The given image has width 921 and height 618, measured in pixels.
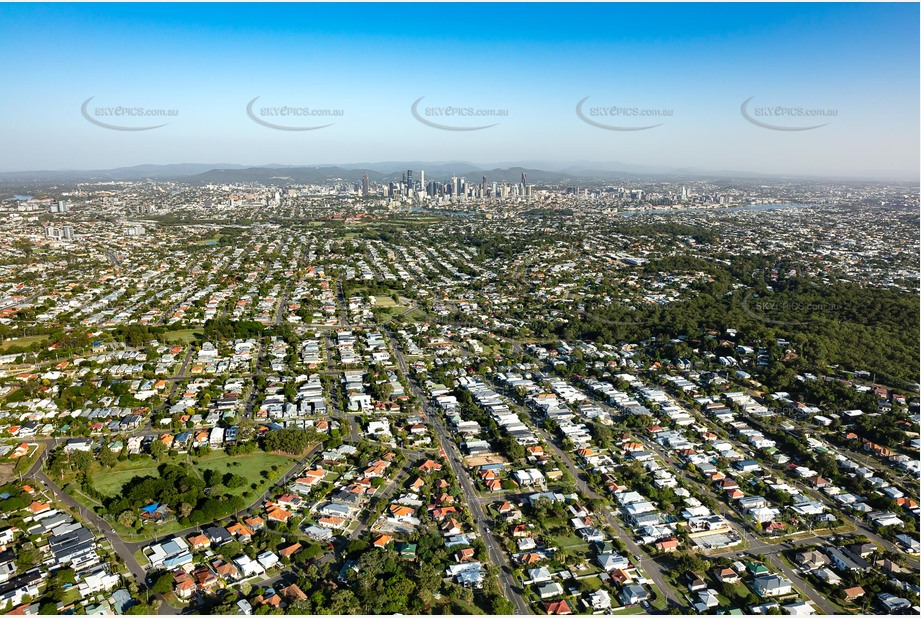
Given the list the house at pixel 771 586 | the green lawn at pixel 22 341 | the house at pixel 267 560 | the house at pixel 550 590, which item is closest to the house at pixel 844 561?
the house at pixel 771 586

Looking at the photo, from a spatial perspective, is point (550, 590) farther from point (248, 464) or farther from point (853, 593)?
point (248, 464)

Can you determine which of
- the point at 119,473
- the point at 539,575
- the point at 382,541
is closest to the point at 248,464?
the point at 119,473

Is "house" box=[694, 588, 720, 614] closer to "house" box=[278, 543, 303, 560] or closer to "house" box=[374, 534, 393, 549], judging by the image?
"house" box=[374, 534, 393, 549]

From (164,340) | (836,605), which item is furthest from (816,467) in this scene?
(164,340)

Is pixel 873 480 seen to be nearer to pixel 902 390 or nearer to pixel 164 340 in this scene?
pixel 902 390

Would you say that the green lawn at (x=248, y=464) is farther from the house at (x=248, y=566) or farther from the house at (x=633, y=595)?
the house at (x=633, y=595)
